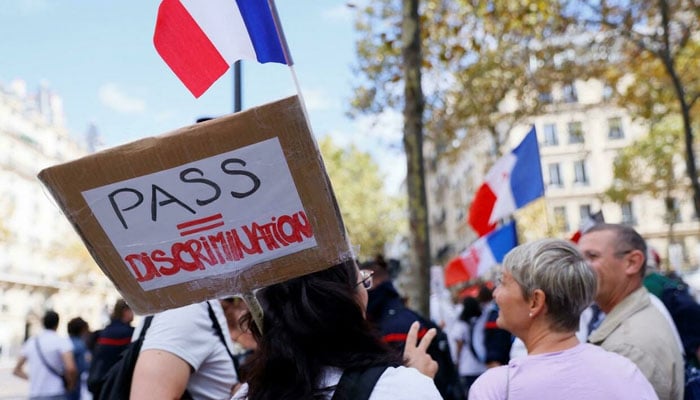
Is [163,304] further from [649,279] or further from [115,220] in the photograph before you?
[649,279]

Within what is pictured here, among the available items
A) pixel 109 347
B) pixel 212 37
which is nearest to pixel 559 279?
pixel 212 37

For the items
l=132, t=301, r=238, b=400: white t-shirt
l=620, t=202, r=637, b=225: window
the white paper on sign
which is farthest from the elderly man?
l=620, t=202, r=637, b=225: window

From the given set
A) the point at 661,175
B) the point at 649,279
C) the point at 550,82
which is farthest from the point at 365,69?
the point at 661,175

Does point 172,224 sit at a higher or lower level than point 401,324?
higher

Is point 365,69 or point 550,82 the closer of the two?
point 550,82

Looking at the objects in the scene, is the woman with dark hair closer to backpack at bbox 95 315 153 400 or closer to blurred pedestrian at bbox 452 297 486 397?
backpack at bbox 95 315 153 400

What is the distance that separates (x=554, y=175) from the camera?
2016 inches

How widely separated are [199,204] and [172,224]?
97 mm

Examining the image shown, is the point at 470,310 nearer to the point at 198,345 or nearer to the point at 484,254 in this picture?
the point at 484,254

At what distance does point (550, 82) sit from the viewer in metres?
16.9

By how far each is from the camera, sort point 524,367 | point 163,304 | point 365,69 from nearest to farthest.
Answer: point 163,304 < point 524,367 < point 365,69

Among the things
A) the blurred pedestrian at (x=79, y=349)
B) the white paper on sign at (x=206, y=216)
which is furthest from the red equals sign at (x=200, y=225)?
the blurred pedestrian at (x=79, y=349)

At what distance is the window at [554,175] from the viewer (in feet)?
167

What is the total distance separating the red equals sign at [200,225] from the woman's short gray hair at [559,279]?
1227 mm
